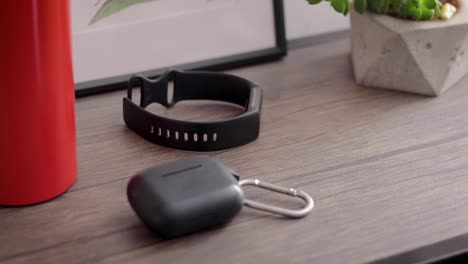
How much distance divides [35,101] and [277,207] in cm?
21

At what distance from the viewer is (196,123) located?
742 millimetres

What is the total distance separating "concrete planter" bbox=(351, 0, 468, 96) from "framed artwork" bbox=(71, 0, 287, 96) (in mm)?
113

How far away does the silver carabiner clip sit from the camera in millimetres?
653

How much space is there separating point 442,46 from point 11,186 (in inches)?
18.5

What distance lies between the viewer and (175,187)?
615 millimetres

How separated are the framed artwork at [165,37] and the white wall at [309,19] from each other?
60 millimetres

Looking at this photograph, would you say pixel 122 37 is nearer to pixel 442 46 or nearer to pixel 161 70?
pixel 161 70

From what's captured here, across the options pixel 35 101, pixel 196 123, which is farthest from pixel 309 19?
pixel 35 101

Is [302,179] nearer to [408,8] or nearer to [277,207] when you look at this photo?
[277,207]

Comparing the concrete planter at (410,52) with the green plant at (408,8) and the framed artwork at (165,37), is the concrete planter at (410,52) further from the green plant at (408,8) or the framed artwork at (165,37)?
the framed artwork at (165,37)

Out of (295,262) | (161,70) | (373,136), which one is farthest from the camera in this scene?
(161,70)

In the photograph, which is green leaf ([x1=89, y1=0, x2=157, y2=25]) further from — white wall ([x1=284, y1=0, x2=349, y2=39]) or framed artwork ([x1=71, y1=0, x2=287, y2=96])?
white wall ([x1=284, y1=0, x2=349, y2=39])

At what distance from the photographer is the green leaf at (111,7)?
0.85 meters

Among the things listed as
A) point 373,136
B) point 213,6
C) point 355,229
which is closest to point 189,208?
point 355,229
